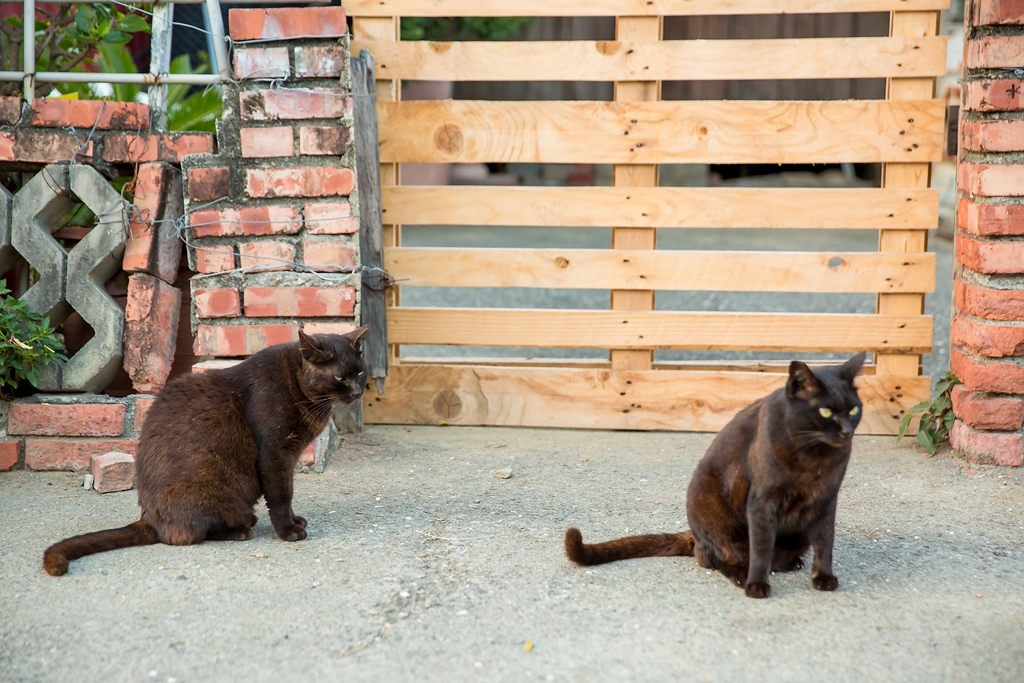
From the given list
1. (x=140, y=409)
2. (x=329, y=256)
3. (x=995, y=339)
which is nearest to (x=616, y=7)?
(x=329, y=256)

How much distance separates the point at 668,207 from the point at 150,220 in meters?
2.07

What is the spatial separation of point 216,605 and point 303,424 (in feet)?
2.27

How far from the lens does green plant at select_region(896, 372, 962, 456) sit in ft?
13.4

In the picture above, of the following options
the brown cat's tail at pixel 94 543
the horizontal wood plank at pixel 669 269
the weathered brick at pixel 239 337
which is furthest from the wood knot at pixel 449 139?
the brown cat's tail at pixel 94 543

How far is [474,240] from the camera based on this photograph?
8.52 meters

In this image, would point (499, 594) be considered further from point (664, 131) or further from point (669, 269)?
point (664, 131)

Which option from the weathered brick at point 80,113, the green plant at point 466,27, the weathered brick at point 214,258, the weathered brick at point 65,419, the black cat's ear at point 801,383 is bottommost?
the weathered brick at point 65,419

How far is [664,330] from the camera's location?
172 inches

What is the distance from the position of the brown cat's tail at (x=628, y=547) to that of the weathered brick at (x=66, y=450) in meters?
1.93

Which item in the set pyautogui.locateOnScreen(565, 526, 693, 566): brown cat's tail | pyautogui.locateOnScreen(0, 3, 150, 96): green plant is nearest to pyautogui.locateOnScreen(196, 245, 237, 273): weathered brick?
pyautogui.locateOnScreen(0, 3, 150, 96): green plant

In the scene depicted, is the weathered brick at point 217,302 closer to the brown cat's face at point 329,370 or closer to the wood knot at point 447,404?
the brown cat's face at point 329,370

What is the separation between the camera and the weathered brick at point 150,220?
395 cm

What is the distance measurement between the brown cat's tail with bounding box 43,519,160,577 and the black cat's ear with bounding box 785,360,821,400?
1.92m

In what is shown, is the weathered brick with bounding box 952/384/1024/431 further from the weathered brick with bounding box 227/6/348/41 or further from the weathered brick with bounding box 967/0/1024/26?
the weathered brick with bounding box 227/6/348/41
